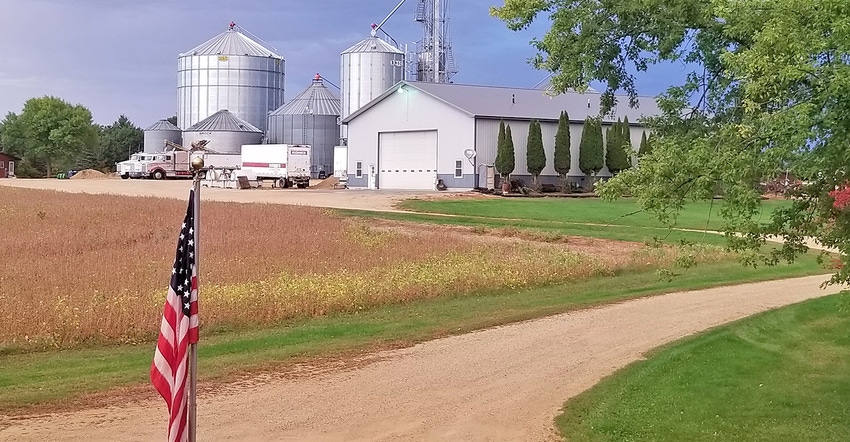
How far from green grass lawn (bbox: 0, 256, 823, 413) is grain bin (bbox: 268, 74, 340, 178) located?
61.5m

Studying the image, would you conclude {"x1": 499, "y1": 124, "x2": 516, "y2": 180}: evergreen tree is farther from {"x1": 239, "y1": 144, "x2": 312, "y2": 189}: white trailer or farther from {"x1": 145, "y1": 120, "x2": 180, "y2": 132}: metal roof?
{"x1": 145, "y1": 120, "x2": 180, "y2": 132}: metal roof

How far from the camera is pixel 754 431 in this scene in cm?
1056

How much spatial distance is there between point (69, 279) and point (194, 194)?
39.5 ft

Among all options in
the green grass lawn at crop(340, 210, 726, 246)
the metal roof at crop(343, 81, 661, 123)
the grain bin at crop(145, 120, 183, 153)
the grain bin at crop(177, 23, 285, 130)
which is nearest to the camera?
the green grass lawn at crop(340, 210, 726, 246)

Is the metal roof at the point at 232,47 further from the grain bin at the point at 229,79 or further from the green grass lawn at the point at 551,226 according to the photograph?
the green grass lawn at the point at 551,226

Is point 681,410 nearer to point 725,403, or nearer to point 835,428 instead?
point 725,403

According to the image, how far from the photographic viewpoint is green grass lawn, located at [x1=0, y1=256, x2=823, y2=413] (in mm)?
11657

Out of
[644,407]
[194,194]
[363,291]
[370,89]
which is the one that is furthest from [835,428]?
[370,89]

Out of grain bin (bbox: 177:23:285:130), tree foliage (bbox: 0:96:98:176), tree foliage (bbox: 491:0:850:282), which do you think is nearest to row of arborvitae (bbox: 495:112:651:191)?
grain bin (bbox: 177:23:285:130)

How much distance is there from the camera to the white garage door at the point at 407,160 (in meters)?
63.8

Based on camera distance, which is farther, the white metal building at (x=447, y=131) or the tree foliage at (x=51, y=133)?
the tree foliage at (x=51, y=133)

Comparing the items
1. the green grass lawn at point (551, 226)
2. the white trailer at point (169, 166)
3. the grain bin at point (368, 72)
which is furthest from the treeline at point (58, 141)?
the green grass lawn at point (551, 226)

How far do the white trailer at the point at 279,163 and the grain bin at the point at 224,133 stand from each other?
13.0 meters

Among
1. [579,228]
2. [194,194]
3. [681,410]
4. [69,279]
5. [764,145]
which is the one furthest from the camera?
[579,228]
